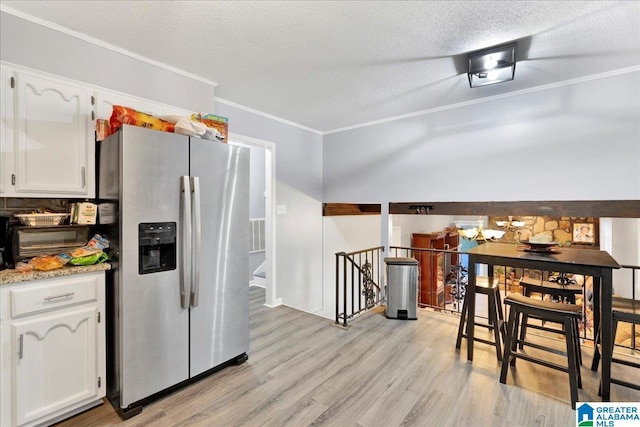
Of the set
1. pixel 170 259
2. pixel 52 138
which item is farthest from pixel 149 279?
pixel 52 138

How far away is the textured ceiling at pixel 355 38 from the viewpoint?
1841 mm

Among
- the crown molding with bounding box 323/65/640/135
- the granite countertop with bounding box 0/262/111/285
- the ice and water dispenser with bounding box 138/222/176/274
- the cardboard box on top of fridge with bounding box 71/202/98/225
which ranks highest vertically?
the crown molding with bounding box 323/65/640/135

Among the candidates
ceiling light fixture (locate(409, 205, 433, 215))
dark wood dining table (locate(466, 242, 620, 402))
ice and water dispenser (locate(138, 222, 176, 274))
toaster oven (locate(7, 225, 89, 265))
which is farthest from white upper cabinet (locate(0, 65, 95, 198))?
ceiling light fixture (locate(409, 205, 433, 215))

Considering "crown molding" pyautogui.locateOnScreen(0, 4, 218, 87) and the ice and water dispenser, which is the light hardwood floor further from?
"crown molding" pyautogui.locateOnScreen(0, 4, 218, 87)

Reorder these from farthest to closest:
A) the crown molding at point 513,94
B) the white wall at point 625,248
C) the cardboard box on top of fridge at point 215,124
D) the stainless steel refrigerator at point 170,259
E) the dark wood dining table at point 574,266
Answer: the white wall at point 625,248 < the crown molding at point 513,94 < the cardboard box on top of fridge at point 215,124 < the dark wood dining table at point 574,266 < the stainless steel refrigerator at point 170,259

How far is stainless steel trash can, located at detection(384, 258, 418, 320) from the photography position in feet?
11.6

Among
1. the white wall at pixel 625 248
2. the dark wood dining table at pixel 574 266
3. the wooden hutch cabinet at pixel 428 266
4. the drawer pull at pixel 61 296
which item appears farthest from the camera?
the wooden hutch cabinet at pixel 428 266

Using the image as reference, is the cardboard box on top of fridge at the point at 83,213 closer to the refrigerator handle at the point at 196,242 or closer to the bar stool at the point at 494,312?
the refrigerator handle at the point at 196,242

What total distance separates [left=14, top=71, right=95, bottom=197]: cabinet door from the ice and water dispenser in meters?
0.60

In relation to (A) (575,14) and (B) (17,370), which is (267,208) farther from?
(A) (575,14)

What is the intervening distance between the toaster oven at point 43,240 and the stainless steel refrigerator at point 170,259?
0.83 feet

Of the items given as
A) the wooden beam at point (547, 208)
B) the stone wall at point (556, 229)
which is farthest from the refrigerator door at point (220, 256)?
the stone wall at point (556, 229)

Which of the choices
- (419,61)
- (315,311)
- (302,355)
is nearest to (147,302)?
(302,355)

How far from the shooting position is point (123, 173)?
1.83 metres
